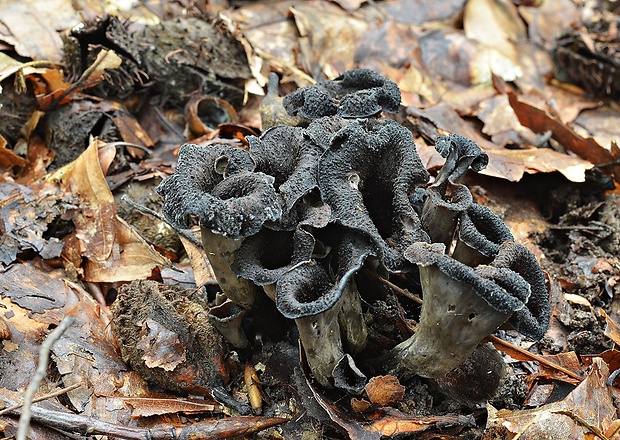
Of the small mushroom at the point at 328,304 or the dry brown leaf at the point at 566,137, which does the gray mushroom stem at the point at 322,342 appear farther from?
the dry brown leaf at the point at 566,137

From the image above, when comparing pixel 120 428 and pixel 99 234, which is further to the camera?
pixel 99 234

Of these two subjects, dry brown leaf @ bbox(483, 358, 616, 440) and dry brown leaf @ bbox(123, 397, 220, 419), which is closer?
dry brown leaf @ bbox(483, 358, 616, 440)

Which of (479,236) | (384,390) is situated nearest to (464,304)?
(479,236)

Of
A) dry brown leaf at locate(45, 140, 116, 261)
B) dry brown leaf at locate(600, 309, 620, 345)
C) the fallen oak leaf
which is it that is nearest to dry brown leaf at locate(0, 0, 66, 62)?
the fallen oak leaf

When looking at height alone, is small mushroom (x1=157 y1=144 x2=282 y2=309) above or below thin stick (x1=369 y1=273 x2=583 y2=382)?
above

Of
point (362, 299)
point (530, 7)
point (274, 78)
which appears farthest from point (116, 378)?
point (530, 7)

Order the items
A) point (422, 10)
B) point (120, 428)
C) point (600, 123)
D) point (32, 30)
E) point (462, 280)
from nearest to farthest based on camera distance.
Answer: point (462, 280) < point (120, 428) < point (32, 30) < point (600, 123) < point (422, 10)

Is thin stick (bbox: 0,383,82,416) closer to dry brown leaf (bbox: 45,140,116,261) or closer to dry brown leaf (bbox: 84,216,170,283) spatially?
dry brown leaf (bbox: 84,216,170,283)

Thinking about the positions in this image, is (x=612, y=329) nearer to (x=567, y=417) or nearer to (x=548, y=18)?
(x=567, y=417)
